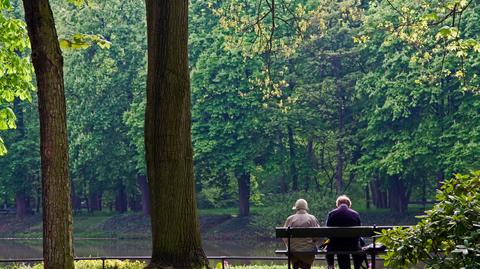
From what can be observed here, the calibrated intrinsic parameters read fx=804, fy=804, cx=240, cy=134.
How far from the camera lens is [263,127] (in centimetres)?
4512

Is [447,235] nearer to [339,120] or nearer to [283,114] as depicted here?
[283,114]

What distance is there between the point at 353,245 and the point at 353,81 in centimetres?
3321

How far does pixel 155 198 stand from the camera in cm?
1043

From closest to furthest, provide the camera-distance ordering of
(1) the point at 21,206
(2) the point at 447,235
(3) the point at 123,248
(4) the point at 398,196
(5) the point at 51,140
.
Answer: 1. (2) the point at 447,235
2. (5) the point at 51,140
3. (3) the point at 123,248
4. (4) the point at 398,196
5. (1) the point at 21,206

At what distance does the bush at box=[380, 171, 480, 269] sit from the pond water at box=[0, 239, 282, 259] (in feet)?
88.9

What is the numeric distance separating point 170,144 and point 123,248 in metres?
30.9

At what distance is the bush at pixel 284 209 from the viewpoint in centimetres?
4153

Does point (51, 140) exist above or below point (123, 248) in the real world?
above

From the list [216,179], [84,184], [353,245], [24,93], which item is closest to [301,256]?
[353,245]

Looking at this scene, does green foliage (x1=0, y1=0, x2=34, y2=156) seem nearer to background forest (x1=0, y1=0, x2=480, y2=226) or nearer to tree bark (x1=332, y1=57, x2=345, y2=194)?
background forest (x1=0, y1=0, x2=480, y2=226)

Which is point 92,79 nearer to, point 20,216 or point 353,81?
point 20,216

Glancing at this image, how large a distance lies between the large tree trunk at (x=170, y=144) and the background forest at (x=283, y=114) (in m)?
22.1

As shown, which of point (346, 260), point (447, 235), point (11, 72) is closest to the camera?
point (447, 235)

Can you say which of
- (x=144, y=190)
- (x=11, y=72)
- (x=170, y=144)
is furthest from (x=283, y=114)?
(x=170, y=144)
